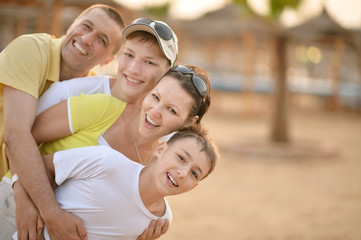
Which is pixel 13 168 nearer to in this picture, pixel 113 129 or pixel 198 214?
pixel 113 129

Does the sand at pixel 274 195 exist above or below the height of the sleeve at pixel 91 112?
above

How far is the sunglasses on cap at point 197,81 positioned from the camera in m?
2.21

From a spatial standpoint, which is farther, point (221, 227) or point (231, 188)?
point (231, 188)

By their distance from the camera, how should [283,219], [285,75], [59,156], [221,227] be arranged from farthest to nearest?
[285,75], [283,219], [221,227], [59,156]

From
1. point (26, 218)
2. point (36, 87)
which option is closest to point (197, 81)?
point (36, 87)

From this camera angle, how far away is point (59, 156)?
2084mm

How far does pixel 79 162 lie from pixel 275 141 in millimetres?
8929

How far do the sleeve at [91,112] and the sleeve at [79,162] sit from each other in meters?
0.14

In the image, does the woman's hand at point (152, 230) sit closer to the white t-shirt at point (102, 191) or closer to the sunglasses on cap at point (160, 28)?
the white t-shirt at point (102, 191)

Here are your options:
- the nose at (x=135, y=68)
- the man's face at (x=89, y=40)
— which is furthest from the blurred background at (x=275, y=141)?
the nose at (x=135, y=68)

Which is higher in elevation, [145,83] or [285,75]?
[285,75]

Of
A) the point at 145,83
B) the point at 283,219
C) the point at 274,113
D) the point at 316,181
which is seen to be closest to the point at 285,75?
the point at 274,113

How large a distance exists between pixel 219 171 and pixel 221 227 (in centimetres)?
284

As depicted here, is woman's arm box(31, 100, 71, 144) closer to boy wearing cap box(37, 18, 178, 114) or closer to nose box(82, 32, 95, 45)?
boy wearing cap box(37, 18, 178, 114)
